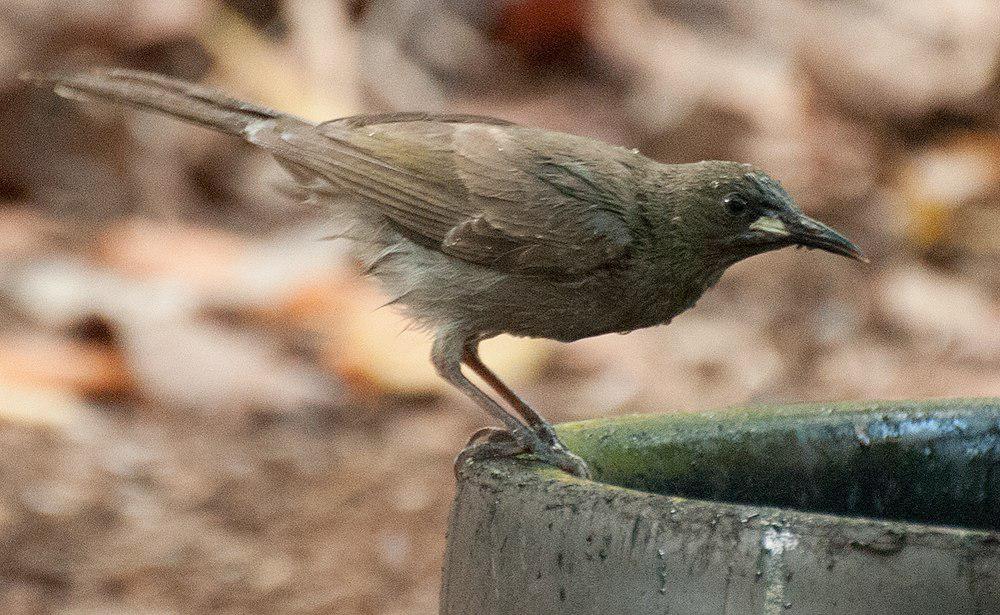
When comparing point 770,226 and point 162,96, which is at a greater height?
point 162,96

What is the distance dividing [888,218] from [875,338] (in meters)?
0.89

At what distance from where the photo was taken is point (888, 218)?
25.4ft

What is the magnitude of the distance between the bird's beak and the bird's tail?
123 centimetres

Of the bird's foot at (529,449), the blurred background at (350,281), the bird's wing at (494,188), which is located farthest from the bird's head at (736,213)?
the blurred background at (350,281)

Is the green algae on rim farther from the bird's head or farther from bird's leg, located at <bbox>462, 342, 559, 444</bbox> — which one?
the bird's head

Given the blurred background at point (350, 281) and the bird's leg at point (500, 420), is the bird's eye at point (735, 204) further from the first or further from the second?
the blurred background at point (350, 281)

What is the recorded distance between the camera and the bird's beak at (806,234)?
3445 millimetres

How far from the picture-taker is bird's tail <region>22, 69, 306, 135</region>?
3920 mm

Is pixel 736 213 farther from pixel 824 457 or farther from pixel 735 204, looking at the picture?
pixel 824 457

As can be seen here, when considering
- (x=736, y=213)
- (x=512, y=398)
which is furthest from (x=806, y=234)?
(x=512, y=398)

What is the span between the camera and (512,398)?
12.1 feet

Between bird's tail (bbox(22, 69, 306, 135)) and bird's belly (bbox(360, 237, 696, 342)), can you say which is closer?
bird's belly (bbox(360, 237, 696, 342))

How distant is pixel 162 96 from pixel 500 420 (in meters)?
1.24

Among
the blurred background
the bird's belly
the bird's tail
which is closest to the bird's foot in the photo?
the bird's belly
